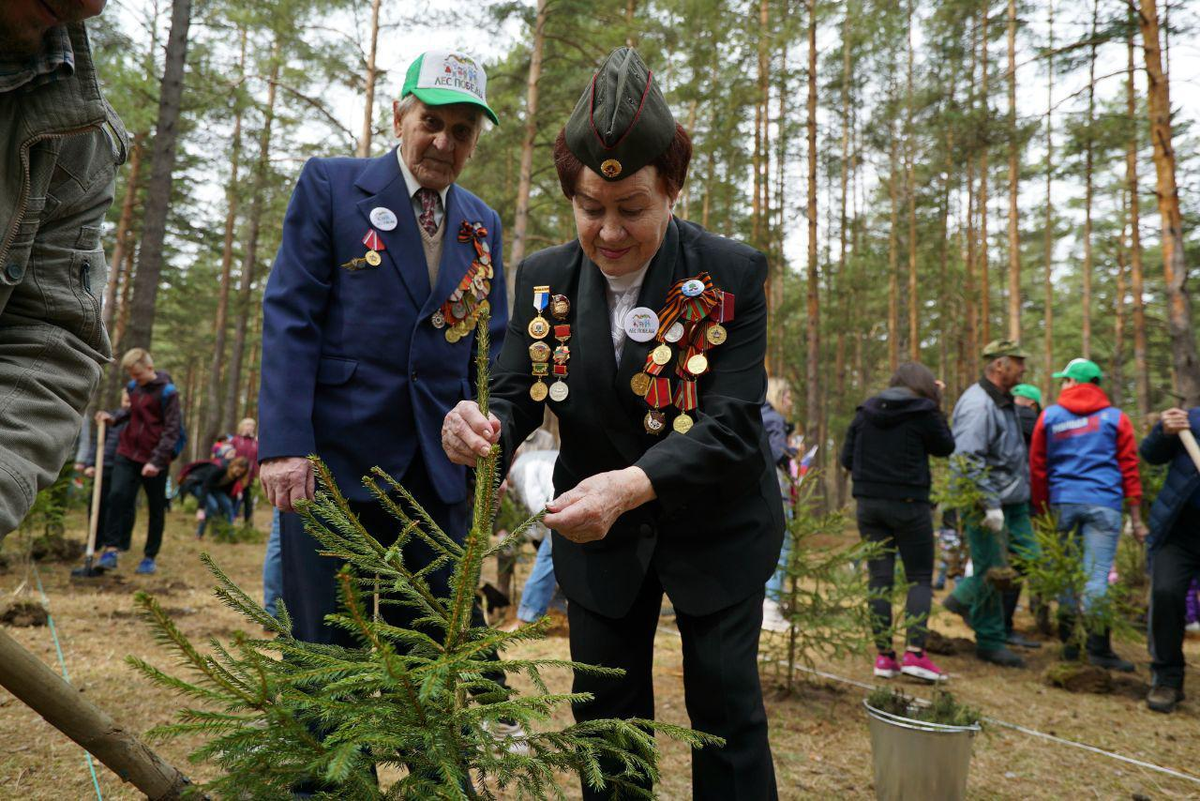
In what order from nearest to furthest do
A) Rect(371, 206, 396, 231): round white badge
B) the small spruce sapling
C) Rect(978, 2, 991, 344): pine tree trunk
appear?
1. the small spruce sapling
2. Rect(371, 206, 396, 231): round white badge
3. Rect(978, 2, 991, 344): pine tree trunk

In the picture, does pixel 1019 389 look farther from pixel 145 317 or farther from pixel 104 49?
pixel 104 49

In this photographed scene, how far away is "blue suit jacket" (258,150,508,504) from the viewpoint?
2.26 meters

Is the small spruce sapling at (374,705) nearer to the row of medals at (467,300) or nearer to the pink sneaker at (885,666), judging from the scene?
the row of medals at (467,300)

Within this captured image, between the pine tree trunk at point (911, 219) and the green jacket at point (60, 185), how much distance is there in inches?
793

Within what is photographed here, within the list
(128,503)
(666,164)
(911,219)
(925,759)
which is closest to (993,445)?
(925,759)

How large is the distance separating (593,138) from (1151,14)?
378 inches

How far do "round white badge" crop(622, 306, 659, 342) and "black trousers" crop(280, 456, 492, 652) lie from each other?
32.8 inches

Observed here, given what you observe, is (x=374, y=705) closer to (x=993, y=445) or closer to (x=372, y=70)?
(x=993, y=445)

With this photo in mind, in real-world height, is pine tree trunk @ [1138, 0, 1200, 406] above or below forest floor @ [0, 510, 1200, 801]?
above

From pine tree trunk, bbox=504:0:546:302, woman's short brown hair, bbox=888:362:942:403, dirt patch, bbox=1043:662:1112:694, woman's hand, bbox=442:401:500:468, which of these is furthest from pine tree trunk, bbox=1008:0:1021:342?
woman's hand, bbox=442:401:500:468

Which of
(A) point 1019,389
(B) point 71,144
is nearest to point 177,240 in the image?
(A) point 1019,389

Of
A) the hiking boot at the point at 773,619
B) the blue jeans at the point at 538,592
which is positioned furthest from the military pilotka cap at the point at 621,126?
the hiking boot at the point at 773,619

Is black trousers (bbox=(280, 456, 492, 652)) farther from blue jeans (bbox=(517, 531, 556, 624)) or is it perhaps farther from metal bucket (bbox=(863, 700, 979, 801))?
blue jeans (bbox=(517, 531, 556, 624))

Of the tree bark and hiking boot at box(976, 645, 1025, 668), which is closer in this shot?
hiking boot at box(976, 645, 1025, 668)
